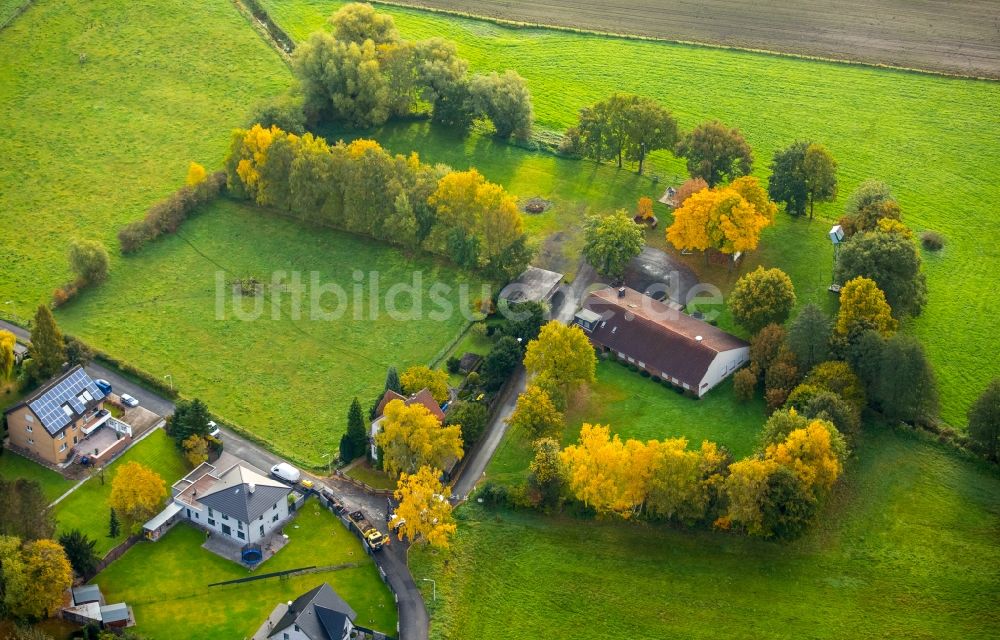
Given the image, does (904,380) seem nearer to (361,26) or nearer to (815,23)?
(815,23)

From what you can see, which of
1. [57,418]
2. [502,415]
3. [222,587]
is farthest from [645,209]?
[57,418]

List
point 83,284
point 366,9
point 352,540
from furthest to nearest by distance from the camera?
point 366,9
point 83,284
point 352,540

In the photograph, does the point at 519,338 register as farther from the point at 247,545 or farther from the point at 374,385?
the point at 247,545

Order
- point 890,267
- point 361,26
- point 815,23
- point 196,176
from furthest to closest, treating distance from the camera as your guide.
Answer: point 815,23 < point 361,26 < point 196,176 < point 890,267

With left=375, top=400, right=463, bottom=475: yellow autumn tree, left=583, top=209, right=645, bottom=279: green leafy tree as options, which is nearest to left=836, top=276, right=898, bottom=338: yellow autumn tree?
left=583, top=209, right=645, bottom=279: green leafy tree

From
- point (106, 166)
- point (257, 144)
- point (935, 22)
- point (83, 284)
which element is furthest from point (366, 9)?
point (935, 22)

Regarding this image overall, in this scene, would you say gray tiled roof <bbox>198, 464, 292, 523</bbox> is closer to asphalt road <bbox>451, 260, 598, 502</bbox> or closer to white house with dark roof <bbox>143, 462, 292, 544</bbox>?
white house with dark roof <bbox>143, 462, 292, 544</bbox>
